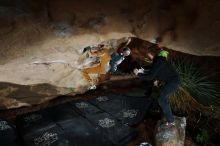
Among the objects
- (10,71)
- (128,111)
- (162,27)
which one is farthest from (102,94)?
(162,27)

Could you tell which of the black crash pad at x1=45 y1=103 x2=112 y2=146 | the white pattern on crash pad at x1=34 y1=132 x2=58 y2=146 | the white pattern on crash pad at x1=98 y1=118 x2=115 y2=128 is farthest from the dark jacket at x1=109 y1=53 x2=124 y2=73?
the white pattern on crash pad at x1=34 y1=132 x2=58 y2=146

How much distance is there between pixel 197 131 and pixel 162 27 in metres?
2.74

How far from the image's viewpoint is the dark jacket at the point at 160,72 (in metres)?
4.37

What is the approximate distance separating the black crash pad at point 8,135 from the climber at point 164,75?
7.08 ft

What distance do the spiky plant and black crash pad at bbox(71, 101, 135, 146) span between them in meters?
1.41

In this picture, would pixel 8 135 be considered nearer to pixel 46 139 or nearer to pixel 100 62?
pixel 46 139

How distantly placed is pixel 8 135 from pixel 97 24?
236cm

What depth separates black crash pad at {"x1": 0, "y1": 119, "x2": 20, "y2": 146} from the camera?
406cm

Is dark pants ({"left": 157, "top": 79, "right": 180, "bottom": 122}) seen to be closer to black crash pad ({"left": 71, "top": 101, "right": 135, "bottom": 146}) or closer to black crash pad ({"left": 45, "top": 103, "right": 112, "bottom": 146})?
black crash pad ({"left": 71, "top": 101, "right": 135, "bottom": 146})

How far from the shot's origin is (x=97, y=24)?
3.18 meters

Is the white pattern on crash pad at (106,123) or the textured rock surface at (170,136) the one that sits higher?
the white pattern on crash pad at (106,123)

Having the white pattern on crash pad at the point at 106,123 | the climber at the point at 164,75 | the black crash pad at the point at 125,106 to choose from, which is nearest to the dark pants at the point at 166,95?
the climber at the point at 164,75

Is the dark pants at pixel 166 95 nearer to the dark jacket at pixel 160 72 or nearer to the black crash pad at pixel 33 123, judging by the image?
the dark jacket at pixel 160 72

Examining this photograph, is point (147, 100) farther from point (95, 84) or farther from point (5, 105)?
point (5, 105)
